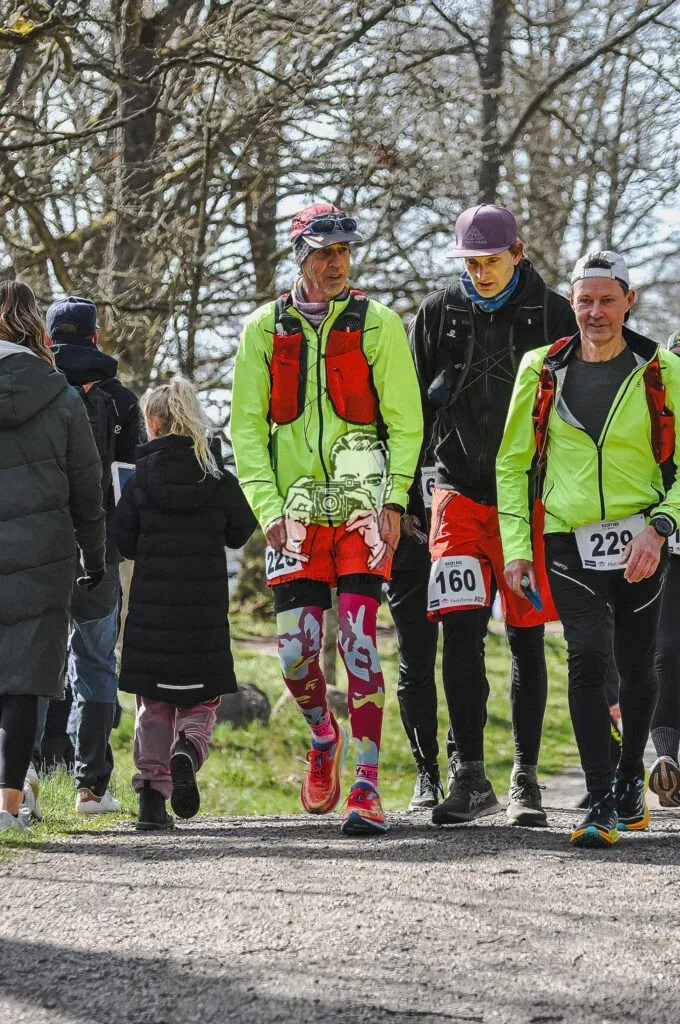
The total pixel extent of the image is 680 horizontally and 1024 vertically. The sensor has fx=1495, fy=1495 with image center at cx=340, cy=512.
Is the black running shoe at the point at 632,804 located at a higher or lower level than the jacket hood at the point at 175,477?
lower

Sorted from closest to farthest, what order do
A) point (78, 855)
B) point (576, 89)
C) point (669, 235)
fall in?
point (78, 855) → point (576, 89) → point (669, 235)

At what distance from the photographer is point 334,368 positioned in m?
5.52

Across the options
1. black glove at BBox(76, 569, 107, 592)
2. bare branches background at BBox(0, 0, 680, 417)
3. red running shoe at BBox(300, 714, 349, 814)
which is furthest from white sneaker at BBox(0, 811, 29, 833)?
bare branches background at BBox(0, 0, 680, 417)

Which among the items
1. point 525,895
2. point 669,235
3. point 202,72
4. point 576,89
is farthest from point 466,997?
point 669,235

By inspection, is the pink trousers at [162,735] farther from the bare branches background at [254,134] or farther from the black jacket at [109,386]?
the bare branches background at [254,134]

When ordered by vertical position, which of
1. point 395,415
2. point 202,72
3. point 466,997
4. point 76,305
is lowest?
point 466,997

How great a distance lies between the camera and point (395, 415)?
5543mm

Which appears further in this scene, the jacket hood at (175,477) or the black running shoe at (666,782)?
the black running shoe at (666,782)

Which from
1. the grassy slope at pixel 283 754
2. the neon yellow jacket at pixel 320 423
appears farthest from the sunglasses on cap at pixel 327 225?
the grassy slope at pixel 283 754

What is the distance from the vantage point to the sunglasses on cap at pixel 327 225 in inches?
218

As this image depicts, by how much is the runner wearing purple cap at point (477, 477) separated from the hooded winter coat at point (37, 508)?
4.48 feet

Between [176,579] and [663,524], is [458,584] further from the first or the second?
[176,579]

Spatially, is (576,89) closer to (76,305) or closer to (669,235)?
(669,235)

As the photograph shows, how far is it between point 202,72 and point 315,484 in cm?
585
